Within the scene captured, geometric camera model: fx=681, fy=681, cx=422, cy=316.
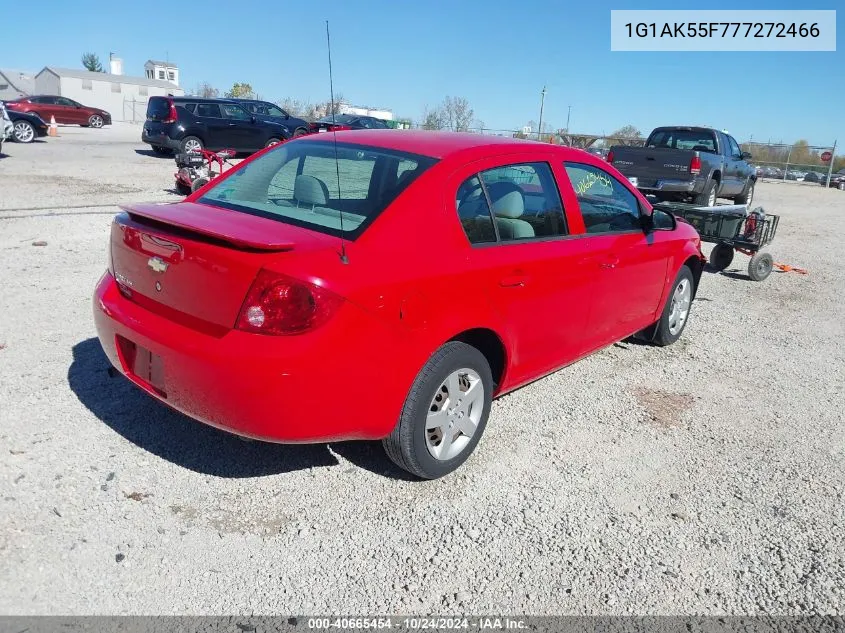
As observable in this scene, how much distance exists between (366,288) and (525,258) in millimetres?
1130

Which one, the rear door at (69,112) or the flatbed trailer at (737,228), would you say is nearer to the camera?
the flatbed trailer at (737,228)

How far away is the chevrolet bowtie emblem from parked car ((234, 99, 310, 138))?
18.4 meters

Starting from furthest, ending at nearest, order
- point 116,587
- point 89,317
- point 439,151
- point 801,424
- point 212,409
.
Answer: point 89,317
point 801,424
point 439,151
point 212,409
point 116,587

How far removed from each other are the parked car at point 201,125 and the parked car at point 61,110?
15661mm

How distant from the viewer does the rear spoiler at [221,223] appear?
8.97ft

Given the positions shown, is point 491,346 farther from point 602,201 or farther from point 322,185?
point 602,201

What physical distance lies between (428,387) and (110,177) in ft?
45.6

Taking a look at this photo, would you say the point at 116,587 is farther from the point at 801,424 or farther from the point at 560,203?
the point at 801,424

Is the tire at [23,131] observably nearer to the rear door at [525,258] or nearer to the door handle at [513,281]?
the rear door at [525,258]

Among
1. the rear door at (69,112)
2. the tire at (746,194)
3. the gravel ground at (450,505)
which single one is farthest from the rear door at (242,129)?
the rear door at (69,112)

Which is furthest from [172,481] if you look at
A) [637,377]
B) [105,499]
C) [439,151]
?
[637,377]

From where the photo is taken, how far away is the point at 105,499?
3.06 m

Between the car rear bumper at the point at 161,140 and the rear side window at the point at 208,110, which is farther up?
the rear side window at the point at 208,110

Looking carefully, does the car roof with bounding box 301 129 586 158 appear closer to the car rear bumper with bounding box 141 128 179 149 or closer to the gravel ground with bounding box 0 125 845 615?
the gravel ground with bounding box 0 125 845 615
